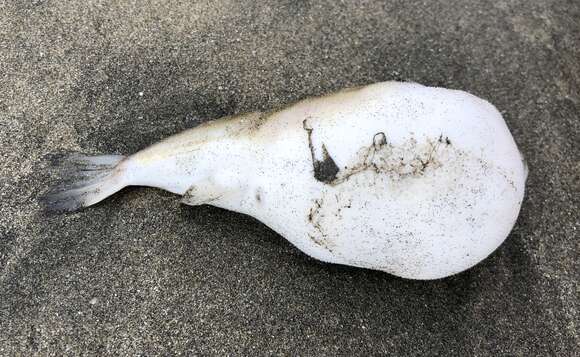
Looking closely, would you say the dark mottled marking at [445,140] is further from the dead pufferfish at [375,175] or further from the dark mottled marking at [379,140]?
the dark mottled marking at [379,140]

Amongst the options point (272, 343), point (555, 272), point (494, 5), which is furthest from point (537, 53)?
point (272, 343)

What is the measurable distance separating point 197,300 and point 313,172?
34.2 inches

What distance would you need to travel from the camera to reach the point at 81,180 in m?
2.64

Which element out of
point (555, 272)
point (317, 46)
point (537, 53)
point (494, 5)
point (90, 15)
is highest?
point (90, 15)

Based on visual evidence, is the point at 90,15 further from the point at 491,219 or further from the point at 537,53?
the point at 537,53

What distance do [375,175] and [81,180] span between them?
4.94ft

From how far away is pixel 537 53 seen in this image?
337 centimetres

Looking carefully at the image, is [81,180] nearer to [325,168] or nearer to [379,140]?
[325,168]

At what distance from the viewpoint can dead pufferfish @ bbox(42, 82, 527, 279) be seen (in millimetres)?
2209

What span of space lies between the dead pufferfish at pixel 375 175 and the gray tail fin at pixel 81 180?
0.29 m

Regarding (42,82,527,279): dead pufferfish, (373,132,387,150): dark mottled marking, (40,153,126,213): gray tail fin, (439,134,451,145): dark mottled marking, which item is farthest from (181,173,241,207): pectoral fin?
(439,134,451,145): dark mottled marking

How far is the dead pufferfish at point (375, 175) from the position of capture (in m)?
2.21

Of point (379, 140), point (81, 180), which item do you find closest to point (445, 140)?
point (379, 140)

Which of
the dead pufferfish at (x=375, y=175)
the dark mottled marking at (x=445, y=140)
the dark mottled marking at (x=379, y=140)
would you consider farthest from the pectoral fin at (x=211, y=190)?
the dark mottled marking at (x=445, y=140)
